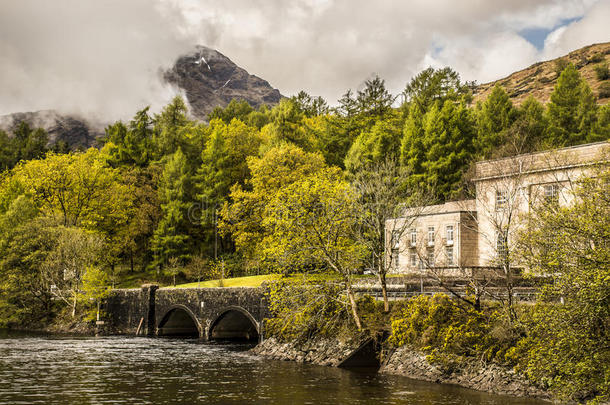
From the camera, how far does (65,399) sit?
2325cm

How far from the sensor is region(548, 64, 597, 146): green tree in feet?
210

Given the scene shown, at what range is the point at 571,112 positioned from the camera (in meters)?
67.9

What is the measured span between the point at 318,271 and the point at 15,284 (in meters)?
36.3

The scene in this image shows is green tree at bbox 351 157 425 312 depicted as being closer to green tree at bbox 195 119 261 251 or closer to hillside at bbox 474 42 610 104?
green tree at bbox 195 119 261 251

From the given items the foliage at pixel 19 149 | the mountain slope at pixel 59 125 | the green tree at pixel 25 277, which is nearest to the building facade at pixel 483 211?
the green tree at pixel 25 277

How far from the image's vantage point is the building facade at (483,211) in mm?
38750

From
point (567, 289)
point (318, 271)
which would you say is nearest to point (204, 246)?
point (318, 271)

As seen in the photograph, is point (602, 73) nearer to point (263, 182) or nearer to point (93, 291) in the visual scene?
point (263, 182)

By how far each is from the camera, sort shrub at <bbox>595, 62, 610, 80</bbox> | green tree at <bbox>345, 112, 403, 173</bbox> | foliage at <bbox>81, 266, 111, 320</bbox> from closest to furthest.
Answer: foliage at <bbox>81, 266, 111, 320</bbox>, green tree at <bbox>345, 112, 403, 173</bbox>, shrub at <bbox>595, 62, 610, 80</bbox>

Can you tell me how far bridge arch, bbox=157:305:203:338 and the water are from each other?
44.0 feet

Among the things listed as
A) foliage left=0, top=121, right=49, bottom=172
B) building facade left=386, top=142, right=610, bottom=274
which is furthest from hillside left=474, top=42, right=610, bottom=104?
foliage left=0, top=121, right=49, bottom=172

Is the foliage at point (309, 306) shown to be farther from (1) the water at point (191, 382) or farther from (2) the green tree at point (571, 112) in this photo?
(2) the green tree at point (571, 112)

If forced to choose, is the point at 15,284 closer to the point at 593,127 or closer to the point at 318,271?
the point at 318,271

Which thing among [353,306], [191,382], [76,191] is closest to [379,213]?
[353,306]
